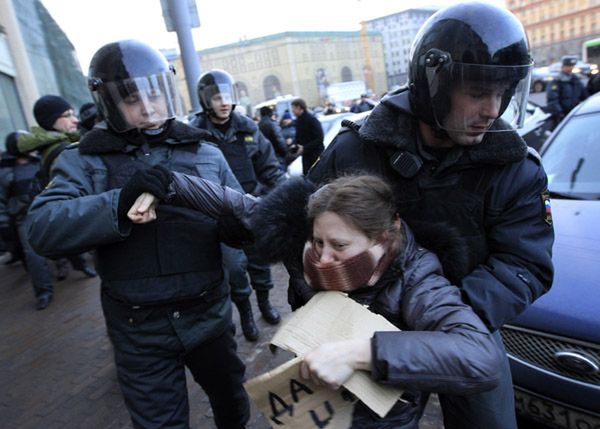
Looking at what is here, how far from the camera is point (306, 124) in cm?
708

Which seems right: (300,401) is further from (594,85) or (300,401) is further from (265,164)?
(594,85)

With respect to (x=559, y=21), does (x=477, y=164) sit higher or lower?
lower

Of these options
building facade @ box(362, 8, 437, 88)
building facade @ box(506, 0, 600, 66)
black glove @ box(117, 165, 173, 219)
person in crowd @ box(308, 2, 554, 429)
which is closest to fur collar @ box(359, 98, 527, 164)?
person in crowd @ box(308, 2, 554, 429)

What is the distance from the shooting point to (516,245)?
140 centimetres

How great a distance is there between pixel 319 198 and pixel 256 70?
79010 millimetres

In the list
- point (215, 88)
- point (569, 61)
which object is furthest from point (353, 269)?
point (569, 61)

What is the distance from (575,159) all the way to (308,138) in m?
4.34

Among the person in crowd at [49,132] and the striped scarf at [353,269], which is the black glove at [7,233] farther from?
the striped scarf at [353,269]

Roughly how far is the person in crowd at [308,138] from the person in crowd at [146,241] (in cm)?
508

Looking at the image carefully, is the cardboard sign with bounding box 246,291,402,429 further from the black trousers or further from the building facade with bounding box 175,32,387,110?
the building facade with bounding box 175,32,387,110

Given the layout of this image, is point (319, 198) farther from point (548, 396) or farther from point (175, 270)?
point (548, 396)

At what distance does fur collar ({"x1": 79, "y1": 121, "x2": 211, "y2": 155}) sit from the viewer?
5.64 feet

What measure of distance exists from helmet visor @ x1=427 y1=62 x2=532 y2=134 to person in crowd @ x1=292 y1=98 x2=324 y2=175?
17.9 feet

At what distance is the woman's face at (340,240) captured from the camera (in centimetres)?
128
